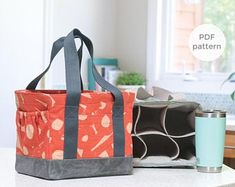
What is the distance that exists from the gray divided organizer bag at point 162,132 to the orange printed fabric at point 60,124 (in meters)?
0.09

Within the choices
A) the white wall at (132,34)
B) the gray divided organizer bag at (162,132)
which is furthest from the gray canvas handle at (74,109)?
the white wall at (132,34)

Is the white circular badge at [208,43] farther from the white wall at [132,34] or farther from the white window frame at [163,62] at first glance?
the white wall at [132,34]

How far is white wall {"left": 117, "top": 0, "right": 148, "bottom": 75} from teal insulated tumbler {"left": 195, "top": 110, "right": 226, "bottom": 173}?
7.61 ft

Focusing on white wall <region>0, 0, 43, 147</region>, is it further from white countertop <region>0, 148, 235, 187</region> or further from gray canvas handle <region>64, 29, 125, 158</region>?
gray canvas handle <region>64, 29, 125, 158</region>

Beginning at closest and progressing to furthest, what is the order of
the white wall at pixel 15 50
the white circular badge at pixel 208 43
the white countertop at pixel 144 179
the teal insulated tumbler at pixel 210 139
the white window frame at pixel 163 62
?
the white countertop at pixel 144 179, the teal insulated tumbler at pixel 210 139, the white circular badge at pixel 208 43, the white wall at pixel 15 50, the white window frame at pixel 163 62

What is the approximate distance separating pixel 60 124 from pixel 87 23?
7.50 feet

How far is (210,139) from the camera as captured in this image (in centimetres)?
117

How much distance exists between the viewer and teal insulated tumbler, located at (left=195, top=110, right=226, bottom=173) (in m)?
1.16

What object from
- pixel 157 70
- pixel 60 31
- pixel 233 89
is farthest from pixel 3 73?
pixel 233 89

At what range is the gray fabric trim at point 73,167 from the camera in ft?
3.43

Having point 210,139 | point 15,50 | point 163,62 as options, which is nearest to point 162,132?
point 210,139

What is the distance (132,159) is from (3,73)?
5.17 ft

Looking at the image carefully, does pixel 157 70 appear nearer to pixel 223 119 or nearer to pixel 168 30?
pixel 168 30

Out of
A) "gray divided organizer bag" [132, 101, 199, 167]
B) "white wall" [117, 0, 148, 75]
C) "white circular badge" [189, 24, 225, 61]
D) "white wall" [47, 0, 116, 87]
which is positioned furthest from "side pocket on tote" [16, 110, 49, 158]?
"white wall" [117, 0, 148, 75]
